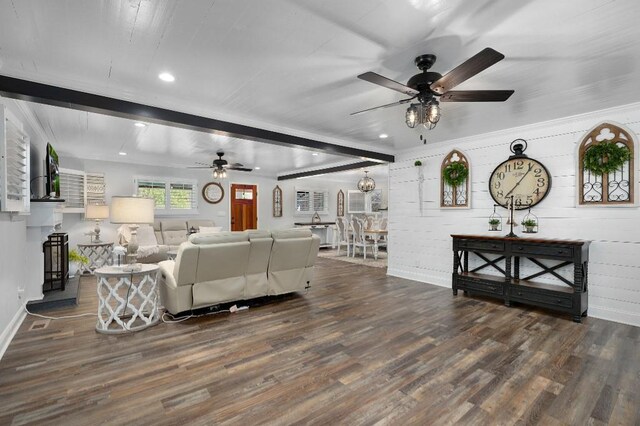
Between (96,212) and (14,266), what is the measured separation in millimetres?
3389

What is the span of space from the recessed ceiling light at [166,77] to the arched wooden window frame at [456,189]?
4.35 meters

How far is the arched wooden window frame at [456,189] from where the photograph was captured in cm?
511

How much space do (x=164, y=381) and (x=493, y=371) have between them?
251cm

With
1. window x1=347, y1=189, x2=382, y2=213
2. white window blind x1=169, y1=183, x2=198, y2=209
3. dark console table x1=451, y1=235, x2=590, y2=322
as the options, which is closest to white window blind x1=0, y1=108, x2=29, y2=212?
white window blind x1=169, y1=183, x2=198, y2=209

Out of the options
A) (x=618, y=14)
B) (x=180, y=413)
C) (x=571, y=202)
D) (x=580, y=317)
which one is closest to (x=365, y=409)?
(x=180, y=413)

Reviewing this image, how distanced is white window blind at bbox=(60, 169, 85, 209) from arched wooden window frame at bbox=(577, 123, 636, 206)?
8.61 metres

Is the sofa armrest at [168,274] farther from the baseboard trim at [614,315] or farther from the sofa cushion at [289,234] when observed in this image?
the baseboard trim at [614,315]

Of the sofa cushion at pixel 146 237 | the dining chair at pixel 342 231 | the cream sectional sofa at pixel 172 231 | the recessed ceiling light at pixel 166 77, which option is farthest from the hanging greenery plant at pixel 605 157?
the sofa cushion at pixel 146 237

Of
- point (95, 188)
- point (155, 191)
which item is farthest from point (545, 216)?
point (95, 188)

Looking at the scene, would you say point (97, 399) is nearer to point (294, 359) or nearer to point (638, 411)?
point (294, 359)

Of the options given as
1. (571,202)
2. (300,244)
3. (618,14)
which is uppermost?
(618,14)

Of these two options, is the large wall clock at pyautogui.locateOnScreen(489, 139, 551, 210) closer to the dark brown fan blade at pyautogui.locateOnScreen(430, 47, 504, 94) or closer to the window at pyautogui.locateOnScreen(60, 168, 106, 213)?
the dark brown fan blade at pyautogui.locateOnScreen(430, 47, 504, 94)

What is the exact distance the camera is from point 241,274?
4.00m

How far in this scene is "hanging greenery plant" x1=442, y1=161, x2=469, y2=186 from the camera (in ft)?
16.7
